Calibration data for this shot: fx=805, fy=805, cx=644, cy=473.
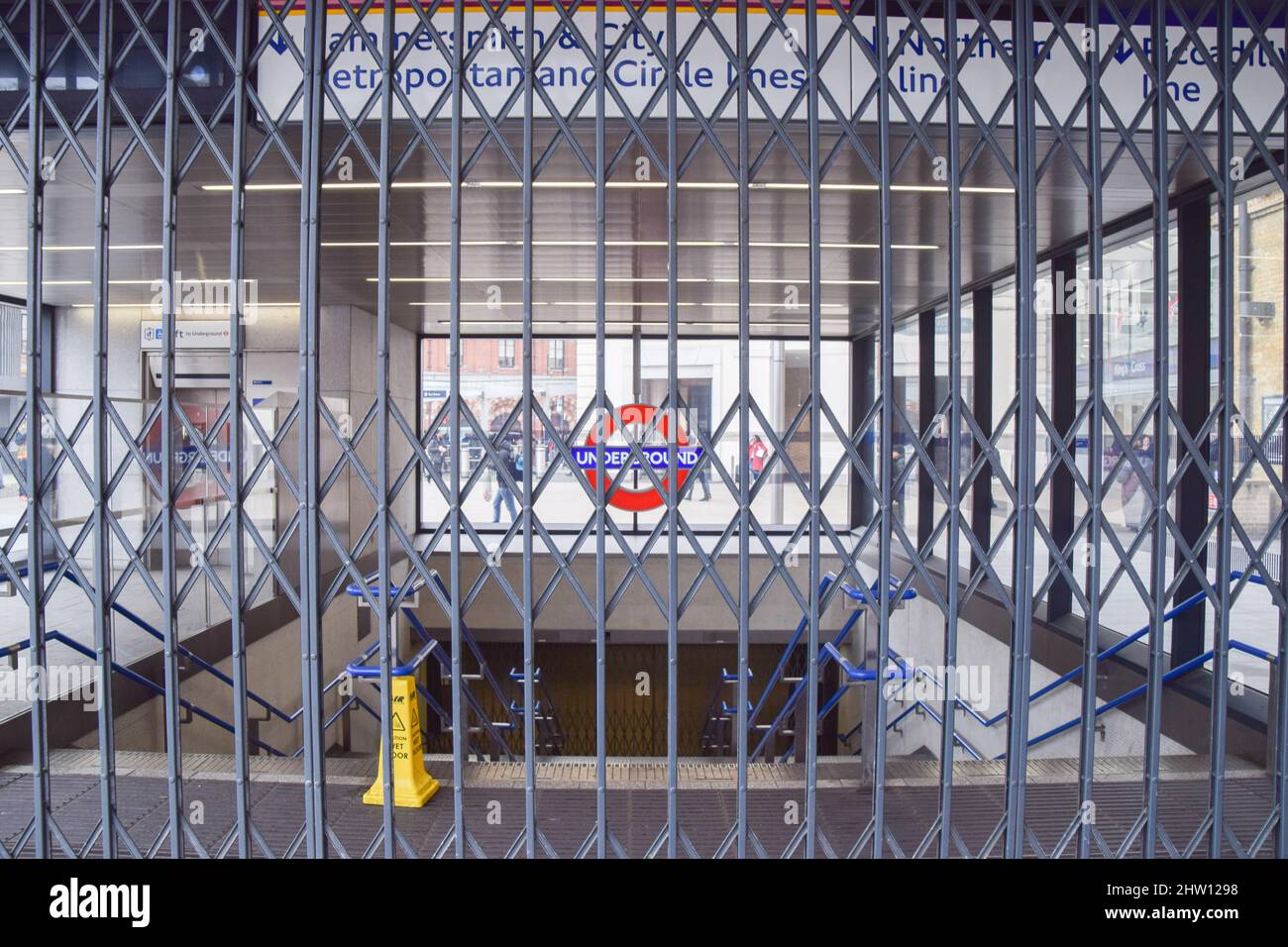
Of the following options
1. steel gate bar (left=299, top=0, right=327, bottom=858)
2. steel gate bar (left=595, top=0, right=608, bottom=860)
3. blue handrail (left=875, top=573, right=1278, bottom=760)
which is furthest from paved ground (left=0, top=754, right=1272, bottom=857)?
steel gate bar (left=299, top=0, right=327, bottom=858)

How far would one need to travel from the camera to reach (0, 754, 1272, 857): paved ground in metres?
4.11

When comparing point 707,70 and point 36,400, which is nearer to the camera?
point 36,400

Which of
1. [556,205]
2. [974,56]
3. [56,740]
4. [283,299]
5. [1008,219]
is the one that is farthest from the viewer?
[283,299]

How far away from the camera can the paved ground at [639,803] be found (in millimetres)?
4109

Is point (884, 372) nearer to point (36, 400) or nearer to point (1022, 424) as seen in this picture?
point (1022, 424)

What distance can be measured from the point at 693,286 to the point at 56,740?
7.59m

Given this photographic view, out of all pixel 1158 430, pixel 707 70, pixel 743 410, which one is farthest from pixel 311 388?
pixel 1158 430

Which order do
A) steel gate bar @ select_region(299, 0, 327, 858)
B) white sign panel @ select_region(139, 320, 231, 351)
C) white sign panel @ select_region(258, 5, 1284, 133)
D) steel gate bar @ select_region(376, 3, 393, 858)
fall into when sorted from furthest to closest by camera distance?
white sign panel @ select_region(139, 320, 231, 351)
white sign panel @ select_region(258, 5, 1284, 133)
steel gate bar @ select_region(299, 0, 327, 858)
steel gate bar @ select_region(376, 3, 393, 858)

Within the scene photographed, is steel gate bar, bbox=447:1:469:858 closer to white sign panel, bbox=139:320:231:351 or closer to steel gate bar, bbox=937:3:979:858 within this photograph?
steel gate bar, bbox=937:3:979:858

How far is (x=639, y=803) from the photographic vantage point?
432cm

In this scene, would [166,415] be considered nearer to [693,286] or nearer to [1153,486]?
[1153,486]

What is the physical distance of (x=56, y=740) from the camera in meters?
5.58

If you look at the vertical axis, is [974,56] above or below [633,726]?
above
